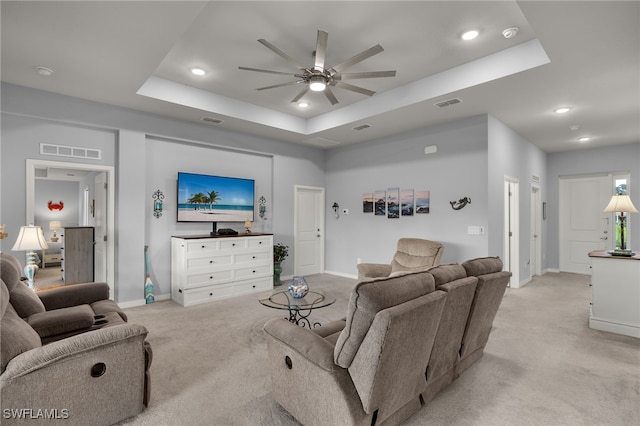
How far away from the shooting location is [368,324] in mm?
1597

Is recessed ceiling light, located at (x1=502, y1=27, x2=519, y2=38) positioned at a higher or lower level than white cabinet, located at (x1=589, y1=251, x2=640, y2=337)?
higher

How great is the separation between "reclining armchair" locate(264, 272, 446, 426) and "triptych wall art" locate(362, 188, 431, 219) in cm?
378

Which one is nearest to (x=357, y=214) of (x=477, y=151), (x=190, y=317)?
(x=477, y=151)

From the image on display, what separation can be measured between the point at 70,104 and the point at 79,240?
8.31ft

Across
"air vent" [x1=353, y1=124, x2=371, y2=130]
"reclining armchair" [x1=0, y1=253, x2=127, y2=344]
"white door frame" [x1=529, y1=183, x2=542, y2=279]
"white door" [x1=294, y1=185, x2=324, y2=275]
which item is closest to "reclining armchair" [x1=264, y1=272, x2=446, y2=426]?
"reclining armchair" [x1=0, y1=253, x2=127, y2=344]

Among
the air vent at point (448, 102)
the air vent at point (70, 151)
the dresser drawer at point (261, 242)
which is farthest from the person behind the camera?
the dresser drawer at point (261, 242)

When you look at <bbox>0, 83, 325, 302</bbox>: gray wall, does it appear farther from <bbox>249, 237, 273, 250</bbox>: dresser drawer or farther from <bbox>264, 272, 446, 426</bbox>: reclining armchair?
<bbox>264, 272, 446, 426</bbox>: reclining armchair

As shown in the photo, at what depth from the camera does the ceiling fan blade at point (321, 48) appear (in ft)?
8.65

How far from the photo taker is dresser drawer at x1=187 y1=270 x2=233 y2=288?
15.4ft

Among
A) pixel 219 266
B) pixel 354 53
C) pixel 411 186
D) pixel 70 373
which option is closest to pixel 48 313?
pixel 70 373

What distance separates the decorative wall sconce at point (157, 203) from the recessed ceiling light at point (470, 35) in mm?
4582

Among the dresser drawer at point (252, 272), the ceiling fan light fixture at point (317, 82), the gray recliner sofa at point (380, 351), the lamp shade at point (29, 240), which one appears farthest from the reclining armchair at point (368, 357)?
the dresser drawer at point (252, 272)

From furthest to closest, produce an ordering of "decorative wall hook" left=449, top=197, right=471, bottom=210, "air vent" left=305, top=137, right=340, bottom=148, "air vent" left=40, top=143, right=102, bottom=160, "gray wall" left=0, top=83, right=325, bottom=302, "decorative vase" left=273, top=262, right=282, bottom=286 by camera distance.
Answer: "air vent" left=305, top=137, right=340, bottom=148 < "decorative vase" left=273, top=262, right=282, bottom=286 < "decorative wall hook" left=449, top=197, right=471, bottom=210 < "air vent" left=40, top=143, right=102, bottom=160 < "gray wall" left=0, top=83, right=325, bottom=302

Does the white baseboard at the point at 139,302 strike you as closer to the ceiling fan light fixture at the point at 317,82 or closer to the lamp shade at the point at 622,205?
the ceiling fan light fixture at the point at 317,82
